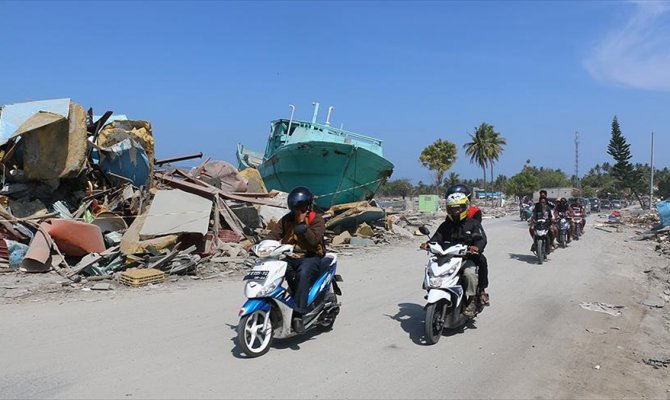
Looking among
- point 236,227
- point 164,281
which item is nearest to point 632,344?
point 164,281

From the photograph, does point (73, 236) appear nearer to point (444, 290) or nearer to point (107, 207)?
point (107, 207)

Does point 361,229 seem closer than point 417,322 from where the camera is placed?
No

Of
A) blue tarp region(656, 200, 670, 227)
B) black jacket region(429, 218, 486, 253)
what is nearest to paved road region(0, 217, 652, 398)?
black jacket region(429, 218, 486, 253)

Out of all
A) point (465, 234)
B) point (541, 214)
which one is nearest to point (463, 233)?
point (465, 234)

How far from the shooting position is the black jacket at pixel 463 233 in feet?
20.0

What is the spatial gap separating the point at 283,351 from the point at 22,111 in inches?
421

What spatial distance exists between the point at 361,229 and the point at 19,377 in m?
13.3

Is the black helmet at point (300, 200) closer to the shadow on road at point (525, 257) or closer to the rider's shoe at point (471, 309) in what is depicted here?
the rider's shoe at point (471, 309)

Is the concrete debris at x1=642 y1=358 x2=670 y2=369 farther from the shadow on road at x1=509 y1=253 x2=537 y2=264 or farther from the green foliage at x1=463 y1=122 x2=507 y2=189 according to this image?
the green foliage at x1=463 y1=122 x2=507 y2=189

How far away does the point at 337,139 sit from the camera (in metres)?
24.3

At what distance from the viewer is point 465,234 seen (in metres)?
6.21

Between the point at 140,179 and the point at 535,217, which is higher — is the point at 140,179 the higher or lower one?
the higher one

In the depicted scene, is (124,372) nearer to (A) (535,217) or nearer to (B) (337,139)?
(A) (535,217)

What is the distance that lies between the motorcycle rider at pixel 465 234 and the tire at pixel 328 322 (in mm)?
1297
